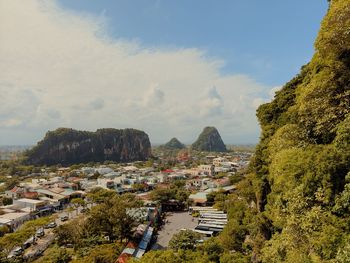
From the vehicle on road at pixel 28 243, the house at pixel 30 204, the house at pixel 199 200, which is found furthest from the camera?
the house at pixel 199 200

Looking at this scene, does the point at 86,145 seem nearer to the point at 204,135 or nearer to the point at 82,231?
the point at 204,135

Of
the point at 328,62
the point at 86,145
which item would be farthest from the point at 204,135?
the point at 328,62

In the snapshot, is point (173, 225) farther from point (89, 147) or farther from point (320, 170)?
point (89, 147)

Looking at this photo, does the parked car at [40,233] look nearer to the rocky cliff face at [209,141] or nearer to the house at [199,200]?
the house at [199,200]

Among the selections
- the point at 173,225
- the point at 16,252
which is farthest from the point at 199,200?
the point at 16,252

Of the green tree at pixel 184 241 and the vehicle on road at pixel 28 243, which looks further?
the vehicle on road at pixel 28 243

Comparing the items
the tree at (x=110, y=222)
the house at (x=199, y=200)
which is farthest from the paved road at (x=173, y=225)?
the house at (x=199, y=200)
